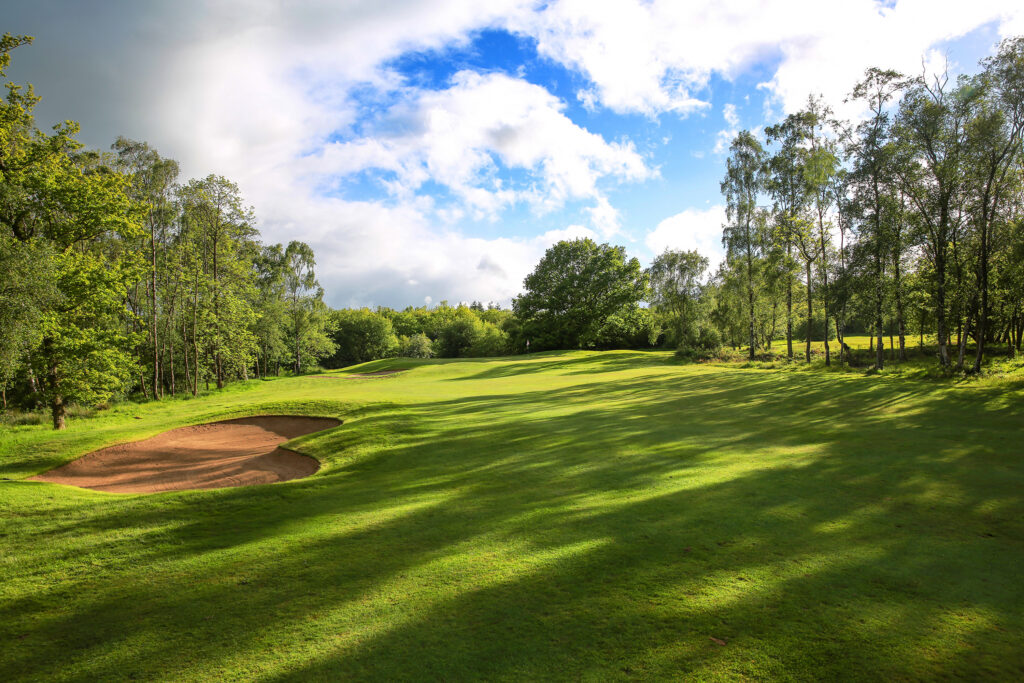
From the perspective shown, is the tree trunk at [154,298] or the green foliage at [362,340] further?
the green foliage at [362,340]

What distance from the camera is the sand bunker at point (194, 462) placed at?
11414 mm

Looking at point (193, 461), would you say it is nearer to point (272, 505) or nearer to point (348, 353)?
point (272, 505)

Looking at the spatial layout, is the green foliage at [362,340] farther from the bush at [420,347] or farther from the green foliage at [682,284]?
the green foliage at [682,284]

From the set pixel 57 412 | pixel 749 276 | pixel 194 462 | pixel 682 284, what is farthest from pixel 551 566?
pixel 682 284

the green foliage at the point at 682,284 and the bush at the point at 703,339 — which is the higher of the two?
the green foliage at the point at 682,284

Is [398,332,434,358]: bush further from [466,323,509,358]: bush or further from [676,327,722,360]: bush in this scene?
[676,327,722,360]: bush

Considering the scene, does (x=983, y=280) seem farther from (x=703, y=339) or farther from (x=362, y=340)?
(x=362, y=340)

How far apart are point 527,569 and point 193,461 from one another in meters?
12.4

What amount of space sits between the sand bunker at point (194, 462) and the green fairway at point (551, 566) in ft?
4.99

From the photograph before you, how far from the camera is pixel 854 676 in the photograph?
3.54 metres

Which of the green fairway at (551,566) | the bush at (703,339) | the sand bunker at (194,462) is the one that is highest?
the bush at (703,339)

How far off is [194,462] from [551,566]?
1246 centimetres

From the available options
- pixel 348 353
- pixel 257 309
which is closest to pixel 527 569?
pixel 257 309

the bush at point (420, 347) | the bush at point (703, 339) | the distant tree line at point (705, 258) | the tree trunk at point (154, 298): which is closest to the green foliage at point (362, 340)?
the bush at point (420, 347)
